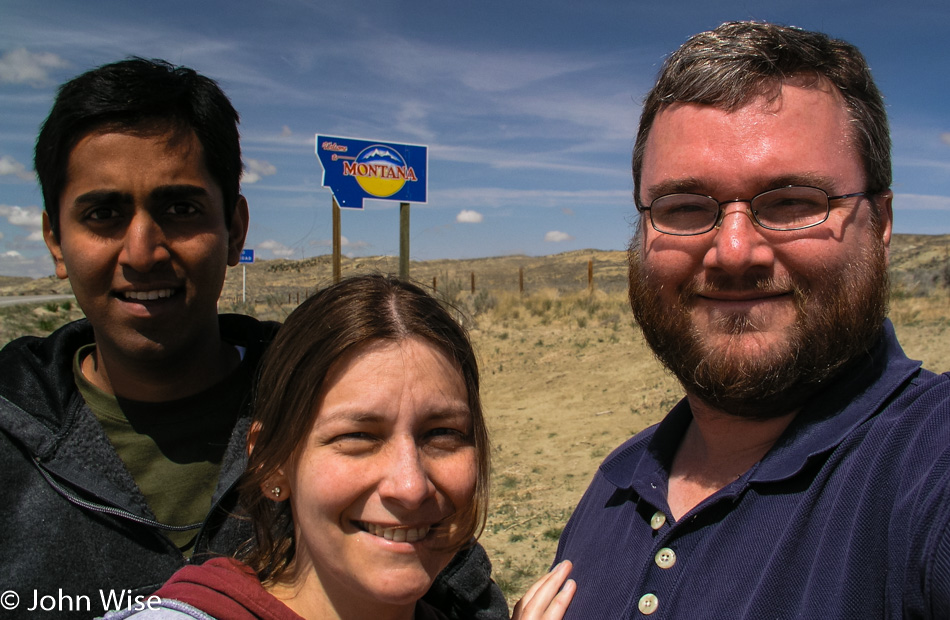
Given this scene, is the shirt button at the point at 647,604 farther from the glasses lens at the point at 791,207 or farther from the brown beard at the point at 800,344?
the glasses lens at the point at 791,207

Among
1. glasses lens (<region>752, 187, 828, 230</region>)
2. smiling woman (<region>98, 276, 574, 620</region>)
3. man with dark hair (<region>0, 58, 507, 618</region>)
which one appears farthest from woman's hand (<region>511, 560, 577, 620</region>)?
glasses lens (<region>752, 187, 828, 230</region>)

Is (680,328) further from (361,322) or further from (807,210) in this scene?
(361,322)

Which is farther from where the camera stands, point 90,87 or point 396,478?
point 90,87

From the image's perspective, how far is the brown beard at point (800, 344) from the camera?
1.67 m

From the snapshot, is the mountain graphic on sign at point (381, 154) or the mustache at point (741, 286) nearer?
the mustache at point (741, 286)

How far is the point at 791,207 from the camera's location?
69.4 inches

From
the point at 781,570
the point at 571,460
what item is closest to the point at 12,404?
the point at 781,570

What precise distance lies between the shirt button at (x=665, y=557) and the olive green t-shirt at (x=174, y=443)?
1.27 m

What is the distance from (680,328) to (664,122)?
2.02 feet

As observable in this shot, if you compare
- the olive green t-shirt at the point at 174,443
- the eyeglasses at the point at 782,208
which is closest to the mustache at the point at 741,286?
the eyeglasses at the point at 782,208

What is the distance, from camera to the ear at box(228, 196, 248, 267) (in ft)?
7.53

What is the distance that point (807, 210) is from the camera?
1.75 metres

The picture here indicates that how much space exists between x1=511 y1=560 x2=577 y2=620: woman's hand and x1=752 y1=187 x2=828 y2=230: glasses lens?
3.63ft

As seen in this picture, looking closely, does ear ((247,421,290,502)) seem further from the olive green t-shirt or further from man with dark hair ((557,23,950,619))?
man with dark hair ((557,23,950,619))
